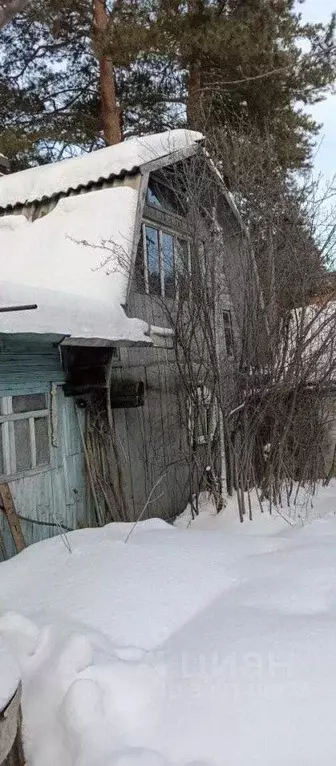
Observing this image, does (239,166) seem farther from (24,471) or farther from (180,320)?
(24,471)

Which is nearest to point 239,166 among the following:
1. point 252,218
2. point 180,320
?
point 252,218

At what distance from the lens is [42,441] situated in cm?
576

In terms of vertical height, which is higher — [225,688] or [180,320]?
[180,320]

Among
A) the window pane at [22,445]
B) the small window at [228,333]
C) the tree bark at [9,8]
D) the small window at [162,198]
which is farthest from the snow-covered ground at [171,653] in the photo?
the small window at [162,198]

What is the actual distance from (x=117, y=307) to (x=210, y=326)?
41.3 inches

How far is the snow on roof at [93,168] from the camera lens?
7.31 meters

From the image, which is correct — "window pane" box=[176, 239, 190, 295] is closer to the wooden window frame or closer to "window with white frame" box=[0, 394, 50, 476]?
the wooden window frame

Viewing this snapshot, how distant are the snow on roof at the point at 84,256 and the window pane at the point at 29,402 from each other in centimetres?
101

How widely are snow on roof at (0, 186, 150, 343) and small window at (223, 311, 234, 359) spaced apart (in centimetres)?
104

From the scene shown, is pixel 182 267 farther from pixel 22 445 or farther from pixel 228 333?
pixel 22 445

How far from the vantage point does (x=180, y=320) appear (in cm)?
637

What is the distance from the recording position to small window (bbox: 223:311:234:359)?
645 centimetres

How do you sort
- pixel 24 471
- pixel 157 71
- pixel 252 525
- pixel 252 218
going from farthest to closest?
pixel 157 71 < pixel 252 218 < pixel 252 525 < pixel 24 471

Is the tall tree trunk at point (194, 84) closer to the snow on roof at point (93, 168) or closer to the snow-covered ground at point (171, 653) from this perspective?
the snow on roof at point (93, 168)
